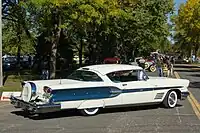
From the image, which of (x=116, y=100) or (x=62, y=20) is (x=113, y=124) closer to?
(x=116, y=100)

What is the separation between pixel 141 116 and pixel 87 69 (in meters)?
2.08

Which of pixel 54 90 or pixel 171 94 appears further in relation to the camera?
pixel 171 94

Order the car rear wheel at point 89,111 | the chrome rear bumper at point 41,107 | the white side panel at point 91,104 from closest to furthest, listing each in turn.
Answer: the chrome rear bumper at point 41,107 < the white side panel at point 91,104 < the car rear wheel at point 89,111

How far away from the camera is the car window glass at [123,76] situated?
41.0 ft

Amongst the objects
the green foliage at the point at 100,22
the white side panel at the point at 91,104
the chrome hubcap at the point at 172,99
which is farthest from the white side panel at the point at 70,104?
the green foliage at the point at 100,22

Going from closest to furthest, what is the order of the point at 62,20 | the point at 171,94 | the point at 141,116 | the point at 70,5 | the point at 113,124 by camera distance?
the point at 113,124 < the point at 141,116 < the point at 171,94 < the point at 70,5 < the point at 62,20

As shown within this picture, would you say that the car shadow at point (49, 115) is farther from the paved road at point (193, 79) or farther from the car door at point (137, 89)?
the paved road at point (193, 79)

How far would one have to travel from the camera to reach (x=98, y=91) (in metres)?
12.0

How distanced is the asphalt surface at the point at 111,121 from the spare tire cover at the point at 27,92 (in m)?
0.53

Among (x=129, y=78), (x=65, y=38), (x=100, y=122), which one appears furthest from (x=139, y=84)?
(x=65, y=38)

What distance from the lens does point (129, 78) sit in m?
12.9

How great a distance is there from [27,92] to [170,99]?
178 inches

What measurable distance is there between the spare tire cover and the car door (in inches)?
103

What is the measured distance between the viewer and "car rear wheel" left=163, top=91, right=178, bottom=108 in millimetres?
13562
